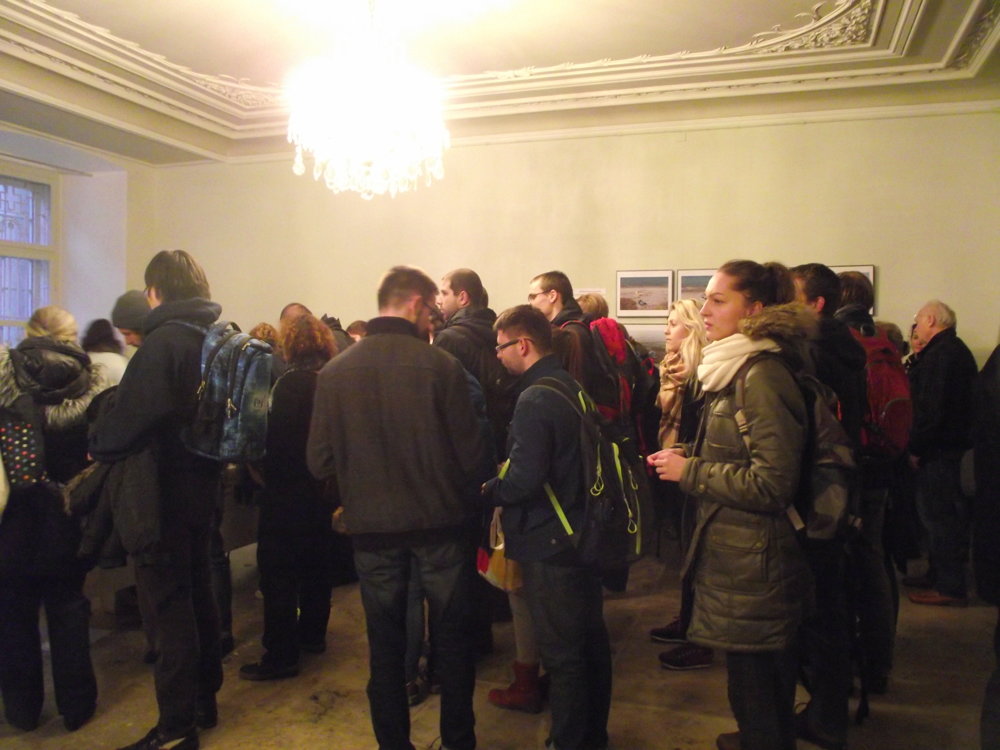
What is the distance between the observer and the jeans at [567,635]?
232cm

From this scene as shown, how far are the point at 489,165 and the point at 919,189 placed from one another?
3332 millimetres

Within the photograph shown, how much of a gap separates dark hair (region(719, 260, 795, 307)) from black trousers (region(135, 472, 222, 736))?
6.26 ft

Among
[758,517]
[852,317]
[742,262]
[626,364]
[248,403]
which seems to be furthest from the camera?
[626,364]

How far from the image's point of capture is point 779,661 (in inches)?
82.0

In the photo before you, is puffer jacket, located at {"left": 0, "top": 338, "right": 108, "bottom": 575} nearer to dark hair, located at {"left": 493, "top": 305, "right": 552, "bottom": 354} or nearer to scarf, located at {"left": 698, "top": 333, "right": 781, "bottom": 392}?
dark hair, located at {"left": 493, "top": 305, "right": 552, "bottom": 354}

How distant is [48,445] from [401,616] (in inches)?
60.3

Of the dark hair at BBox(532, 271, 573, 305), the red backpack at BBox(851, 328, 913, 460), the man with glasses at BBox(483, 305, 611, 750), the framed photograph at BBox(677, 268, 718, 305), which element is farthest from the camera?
the framed photograph at BBox(677, 268, 718, 305)

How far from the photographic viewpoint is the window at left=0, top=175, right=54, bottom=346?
693 centimetres

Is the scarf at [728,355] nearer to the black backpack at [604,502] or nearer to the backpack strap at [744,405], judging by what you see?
the backpack strap at [744,405]

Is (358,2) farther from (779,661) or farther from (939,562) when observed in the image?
(939,562)

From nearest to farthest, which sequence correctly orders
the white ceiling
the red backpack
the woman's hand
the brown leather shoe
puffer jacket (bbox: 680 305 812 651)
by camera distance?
1. puffer jacket (bbox: 680 305 812 651)
2. the woman's hand
3. the red backpack
4. the brown leather shoe
5. the white ceiling

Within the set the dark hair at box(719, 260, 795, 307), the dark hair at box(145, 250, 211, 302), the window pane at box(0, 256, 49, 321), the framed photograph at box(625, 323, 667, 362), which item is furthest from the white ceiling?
the dark hair at box(719, 260, 795, 307)

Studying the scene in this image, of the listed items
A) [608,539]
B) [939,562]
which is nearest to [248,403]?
[608,539]

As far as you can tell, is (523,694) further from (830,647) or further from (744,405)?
(744,405)
